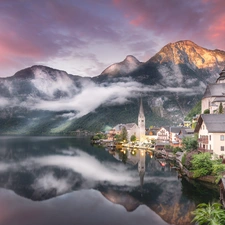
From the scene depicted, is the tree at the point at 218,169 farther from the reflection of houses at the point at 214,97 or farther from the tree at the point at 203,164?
the reflection of houses at the point at 214,97

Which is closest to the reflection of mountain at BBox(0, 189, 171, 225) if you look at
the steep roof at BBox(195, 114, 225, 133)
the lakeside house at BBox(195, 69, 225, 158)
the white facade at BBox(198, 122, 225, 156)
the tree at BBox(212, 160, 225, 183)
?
the tree at BBox(212, 160, 225, 183)

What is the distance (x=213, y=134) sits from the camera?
54.0 meters

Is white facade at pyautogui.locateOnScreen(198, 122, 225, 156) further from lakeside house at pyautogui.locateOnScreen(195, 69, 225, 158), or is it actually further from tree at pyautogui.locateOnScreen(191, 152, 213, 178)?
tree at pyautogui.locateOnScreen(191, 152, 213, 178)

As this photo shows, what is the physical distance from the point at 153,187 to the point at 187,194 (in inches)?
313

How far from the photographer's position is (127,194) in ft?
148

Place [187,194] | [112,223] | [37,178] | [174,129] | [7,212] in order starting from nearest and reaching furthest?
1. [112,223]
2. [7,212]
3. [187,194]
4. [37,178]
5. [174,129]

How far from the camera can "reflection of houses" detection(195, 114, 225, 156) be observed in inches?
2115

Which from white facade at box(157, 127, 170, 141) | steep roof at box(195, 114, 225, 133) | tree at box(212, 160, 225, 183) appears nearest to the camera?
tree at box(212, 160, 225, 183)

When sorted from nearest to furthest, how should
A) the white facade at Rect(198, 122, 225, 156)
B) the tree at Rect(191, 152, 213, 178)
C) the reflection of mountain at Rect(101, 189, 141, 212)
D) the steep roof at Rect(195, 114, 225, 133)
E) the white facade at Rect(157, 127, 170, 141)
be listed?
the reflection of mountain at Rect(101, 189, 141, 212) → the tree at Rect(191, 152, 213, 178) → the white facade at Rect(198, 122, 225, 156) → the steep roof at Rect(195, 114, 225, 133) → the white facade at Rect(157, 127, 170, 141)

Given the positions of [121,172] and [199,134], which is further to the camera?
[121,172]

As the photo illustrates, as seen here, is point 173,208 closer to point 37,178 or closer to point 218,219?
point 218,219

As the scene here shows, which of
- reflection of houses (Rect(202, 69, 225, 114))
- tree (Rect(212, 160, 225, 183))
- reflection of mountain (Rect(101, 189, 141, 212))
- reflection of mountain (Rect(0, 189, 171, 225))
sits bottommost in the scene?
reflection of mountain (Rect(0, 189, 171, 225))

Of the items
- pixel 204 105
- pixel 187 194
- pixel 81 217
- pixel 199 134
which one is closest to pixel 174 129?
pixel 204 105

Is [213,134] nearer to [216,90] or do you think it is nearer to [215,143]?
[215,143]
